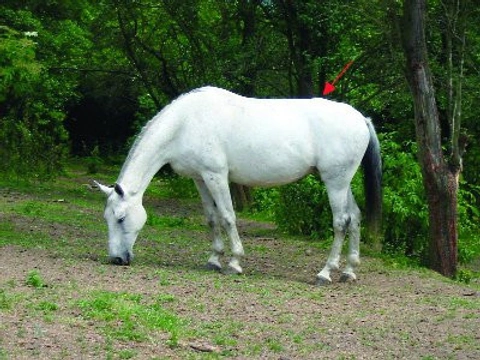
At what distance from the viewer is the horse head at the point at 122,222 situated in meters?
10.8

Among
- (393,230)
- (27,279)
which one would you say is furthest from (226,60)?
(27,279)

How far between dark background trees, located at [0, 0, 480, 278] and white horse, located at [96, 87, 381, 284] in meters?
1.54

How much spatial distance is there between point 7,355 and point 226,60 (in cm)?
1233

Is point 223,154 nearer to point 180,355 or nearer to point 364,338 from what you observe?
point 364,338

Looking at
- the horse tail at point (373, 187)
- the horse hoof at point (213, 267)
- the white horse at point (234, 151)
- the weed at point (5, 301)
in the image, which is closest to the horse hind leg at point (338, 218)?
the white horse at point (234, 151)

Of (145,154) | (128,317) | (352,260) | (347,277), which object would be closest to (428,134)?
(352,260)

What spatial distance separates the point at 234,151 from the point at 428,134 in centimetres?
251

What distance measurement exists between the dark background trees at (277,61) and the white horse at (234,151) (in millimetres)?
1542

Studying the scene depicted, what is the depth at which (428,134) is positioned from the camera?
11945 millimetres

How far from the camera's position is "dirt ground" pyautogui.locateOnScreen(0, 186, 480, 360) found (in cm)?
700

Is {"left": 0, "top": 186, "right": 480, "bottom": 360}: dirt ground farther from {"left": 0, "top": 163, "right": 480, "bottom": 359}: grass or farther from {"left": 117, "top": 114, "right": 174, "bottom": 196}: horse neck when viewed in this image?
{"left": 117, "top": 114, "right": 174, "bottom": 196}: horse neck

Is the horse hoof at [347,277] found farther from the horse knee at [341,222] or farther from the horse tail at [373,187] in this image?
the horse tail at [373,187]

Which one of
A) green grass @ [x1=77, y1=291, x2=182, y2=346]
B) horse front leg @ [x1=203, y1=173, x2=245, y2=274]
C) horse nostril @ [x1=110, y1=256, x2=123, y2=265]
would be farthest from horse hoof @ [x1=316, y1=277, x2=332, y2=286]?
green grass @ [x1=77, y1=291, x2=182, y2=346]

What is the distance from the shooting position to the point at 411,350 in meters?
7.63
